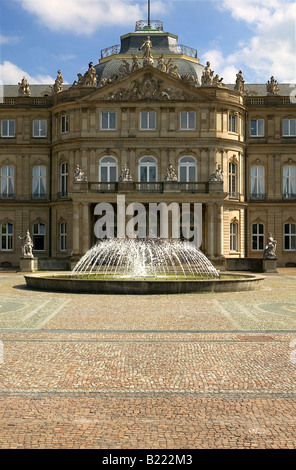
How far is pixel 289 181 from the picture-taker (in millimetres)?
49812

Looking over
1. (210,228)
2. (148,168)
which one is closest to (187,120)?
(148,168)

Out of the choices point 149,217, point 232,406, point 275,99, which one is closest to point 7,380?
point 232,406

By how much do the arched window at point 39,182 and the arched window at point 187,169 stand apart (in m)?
12.9

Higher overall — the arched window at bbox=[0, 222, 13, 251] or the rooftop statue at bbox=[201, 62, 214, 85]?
the rooftop statue at bbox=[201, 62, 214, 85]

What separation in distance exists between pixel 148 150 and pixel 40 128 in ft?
35.9

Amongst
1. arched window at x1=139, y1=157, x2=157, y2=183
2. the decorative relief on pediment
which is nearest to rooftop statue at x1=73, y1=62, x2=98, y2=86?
the decorative relief on pediment

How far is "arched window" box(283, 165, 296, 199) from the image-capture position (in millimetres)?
49781

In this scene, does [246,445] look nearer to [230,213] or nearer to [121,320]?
[121,320]

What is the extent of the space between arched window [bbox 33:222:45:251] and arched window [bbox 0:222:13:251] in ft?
7.13

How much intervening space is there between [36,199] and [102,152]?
8126 mm

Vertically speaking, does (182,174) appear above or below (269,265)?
above

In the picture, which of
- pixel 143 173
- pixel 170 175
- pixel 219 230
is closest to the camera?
pixel 219 230

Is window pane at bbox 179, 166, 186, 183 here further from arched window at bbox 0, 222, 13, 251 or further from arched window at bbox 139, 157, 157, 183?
arched window at bbox 0, 222, 13, 251

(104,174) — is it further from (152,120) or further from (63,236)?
(63,236)
